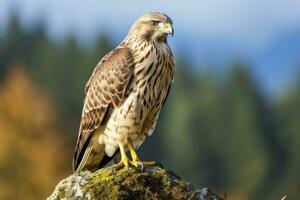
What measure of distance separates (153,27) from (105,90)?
803mm

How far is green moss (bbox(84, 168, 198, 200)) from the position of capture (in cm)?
1062

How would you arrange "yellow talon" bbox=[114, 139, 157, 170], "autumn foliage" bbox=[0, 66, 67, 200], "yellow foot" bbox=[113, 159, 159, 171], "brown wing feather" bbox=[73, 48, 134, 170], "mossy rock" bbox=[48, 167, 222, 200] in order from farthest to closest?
"autumn foliage" bbox=[0, 66, 67, 200] < "brown wing feather" bbox=[73, 48, 134, 170] < "yellow talon" bbox=[114, 139, 157, 170] < "yellow foot" bbox=[113, 159, 159, 171] < "mossy rock" bbox=[48, 167, 222, 200]

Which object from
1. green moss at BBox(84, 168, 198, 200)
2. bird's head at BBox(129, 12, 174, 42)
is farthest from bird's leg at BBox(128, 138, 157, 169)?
bird's head at BBox(129, 12, 174, 42)

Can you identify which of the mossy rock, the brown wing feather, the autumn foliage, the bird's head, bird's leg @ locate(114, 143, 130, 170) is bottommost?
the autumn foliage

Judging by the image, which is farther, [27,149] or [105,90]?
[27,149]

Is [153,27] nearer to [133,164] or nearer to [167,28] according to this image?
[167,28]

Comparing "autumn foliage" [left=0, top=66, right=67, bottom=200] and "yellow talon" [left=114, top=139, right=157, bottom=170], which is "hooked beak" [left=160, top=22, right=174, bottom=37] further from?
"autumn foliage" [left=0, top=66, right=67, bottom=200]

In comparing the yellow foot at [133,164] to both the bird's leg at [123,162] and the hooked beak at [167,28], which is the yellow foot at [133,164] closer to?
the bird's leg at [123,162]

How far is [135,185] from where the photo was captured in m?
10.8

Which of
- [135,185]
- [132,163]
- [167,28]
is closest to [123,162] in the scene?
[132,163]

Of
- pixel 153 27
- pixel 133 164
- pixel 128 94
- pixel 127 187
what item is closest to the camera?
pixel 127 187

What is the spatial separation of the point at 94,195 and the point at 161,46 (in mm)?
2766

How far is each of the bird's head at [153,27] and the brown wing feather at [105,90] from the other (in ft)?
0.76

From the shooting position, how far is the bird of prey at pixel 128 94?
41.7ft
